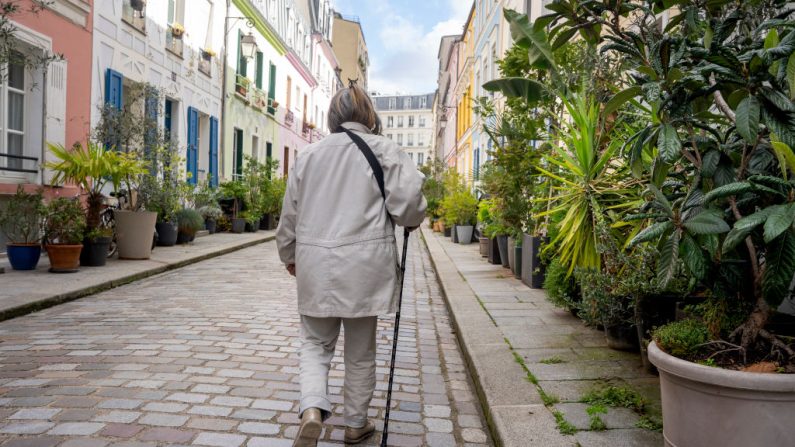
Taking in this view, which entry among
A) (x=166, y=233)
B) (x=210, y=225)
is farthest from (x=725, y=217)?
(x=210, y=225)

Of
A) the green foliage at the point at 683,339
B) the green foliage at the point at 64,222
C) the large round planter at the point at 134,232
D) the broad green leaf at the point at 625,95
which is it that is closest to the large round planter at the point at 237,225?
the large round planter at the point at 134,232

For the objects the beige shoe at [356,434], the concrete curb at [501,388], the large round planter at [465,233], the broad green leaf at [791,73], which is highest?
the broad green leaf at [791,73]

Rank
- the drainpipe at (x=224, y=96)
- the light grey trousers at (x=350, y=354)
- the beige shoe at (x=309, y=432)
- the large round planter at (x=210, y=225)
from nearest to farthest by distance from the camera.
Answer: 1. the beige shoe at (x=309, y=432)
2. the light grey trousers at (x=350, y=354)
3. the large round planter at (x=210, y=225)
4. the drainpipe at (x=224, y=96)

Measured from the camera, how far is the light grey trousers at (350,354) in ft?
10.3

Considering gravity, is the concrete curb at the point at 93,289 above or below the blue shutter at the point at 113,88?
below

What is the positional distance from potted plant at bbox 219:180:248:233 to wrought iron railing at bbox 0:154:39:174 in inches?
315

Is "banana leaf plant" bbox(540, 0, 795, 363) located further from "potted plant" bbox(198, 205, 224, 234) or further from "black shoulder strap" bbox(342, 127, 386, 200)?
"potted plant" bbox(198, 205, 224, 234)

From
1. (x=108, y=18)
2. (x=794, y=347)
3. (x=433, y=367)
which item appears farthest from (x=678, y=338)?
(x=108, y=18)

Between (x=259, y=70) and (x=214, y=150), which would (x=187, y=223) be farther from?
(x=259, y=70)

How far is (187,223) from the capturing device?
500 inches

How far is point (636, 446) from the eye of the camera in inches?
117

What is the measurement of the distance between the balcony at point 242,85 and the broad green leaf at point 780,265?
18854 mm

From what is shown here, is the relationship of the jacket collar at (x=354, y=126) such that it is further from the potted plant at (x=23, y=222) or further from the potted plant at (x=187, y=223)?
the potted plant at (x=187, y=223)

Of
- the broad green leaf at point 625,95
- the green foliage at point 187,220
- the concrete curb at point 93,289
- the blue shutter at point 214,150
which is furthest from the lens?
the blue shutter at point 214,150
